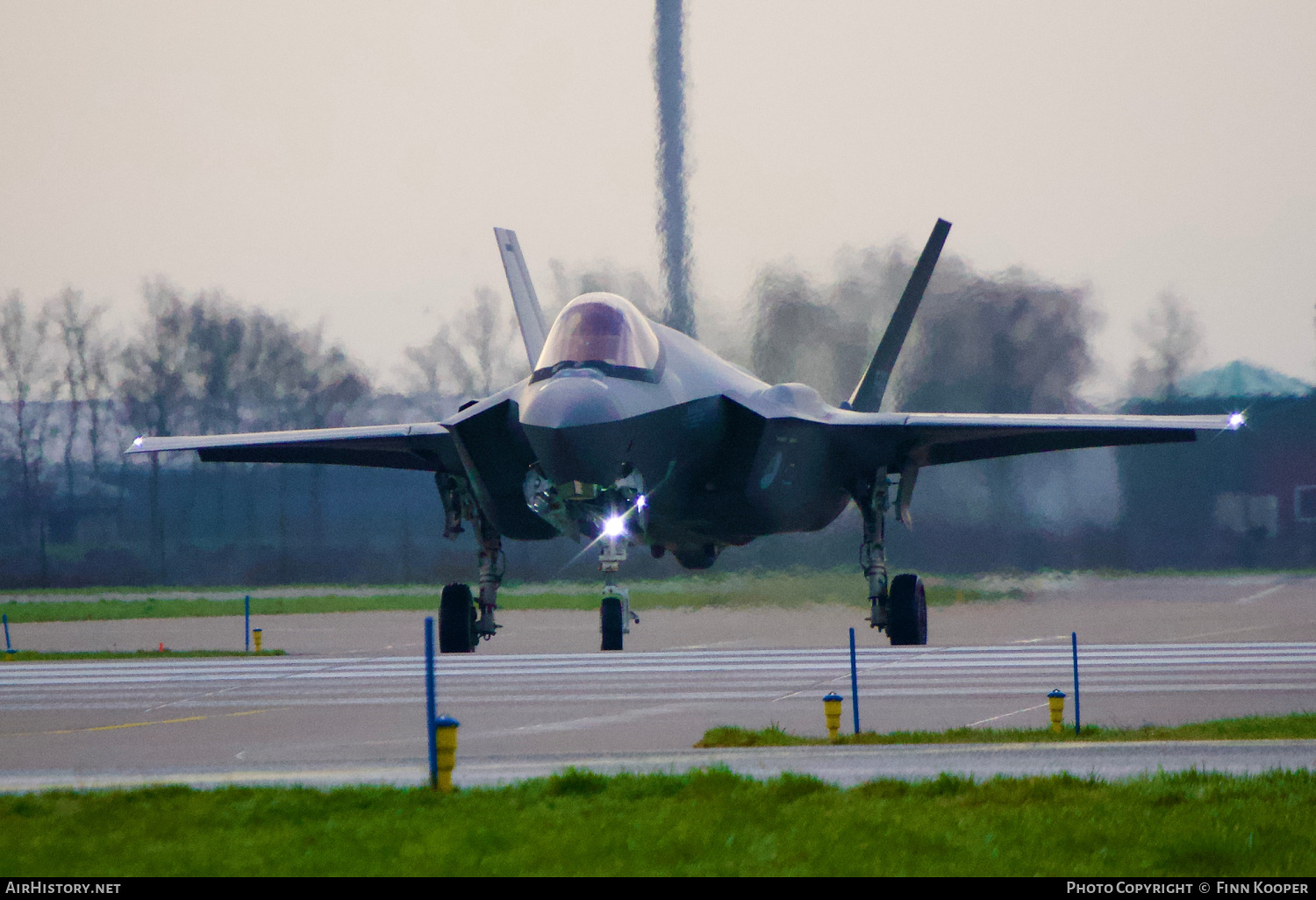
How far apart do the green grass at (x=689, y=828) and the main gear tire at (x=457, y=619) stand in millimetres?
11836

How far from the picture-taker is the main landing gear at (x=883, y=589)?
2036 centimetres

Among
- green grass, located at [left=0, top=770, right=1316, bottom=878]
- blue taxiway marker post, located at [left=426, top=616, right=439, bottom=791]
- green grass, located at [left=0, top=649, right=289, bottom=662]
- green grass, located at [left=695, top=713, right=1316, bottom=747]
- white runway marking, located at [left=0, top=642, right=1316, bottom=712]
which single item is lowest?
green grass, located at [left=0, top=649, right=289, bottom=662]

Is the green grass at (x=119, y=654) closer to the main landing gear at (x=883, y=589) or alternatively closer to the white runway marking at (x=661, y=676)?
the white runway marking at (x=661, y=676)

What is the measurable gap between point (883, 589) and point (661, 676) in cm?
479

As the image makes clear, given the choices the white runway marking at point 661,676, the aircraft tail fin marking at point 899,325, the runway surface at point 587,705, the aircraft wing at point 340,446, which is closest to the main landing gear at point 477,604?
the white runway marking at point 661,676

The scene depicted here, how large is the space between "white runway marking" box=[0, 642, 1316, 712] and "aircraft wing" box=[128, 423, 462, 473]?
3.14 meters

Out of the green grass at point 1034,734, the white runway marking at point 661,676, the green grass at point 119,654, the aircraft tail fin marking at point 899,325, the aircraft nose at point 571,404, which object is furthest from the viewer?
the aircraft tail fin marking at point 899,325

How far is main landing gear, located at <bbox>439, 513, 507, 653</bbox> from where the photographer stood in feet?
66.3

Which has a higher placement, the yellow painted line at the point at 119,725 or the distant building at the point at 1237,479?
the distant building at the point at 1237,479

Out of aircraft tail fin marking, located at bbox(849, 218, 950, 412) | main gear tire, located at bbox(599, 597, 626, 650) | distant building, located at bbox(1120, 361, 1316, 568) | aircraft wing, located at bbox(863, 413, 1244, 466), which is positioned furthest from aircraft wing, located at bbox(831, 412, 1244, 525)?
distant building, located at bbox(1120, 361, 1316, 568)

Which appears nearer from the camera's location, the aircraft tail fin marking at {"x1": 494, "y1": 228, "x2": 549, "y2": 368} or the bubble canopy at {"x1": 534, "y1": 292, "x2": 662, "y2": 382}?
the bubble canopy at {"x1": 534, "y1": 292, "x2": 662, "y2": 382}

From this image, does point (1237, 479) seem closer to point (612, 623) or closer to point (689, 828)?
point (612, 623)

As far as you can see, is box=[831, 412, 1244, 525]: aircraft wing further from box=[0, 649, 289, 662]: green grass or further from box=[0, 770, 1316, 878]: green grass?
box=[0, 770, 1316, 878]: green grass

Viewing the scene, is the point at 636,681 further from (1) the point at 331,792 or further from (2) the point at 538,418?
(1) the point at 331,792
